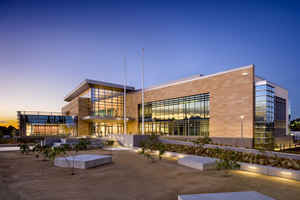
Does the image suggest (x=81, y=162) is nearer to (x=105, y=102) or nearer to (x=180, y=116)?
(x=180, y=116)

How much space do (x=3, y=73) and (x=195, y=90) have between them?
37919 millimetres

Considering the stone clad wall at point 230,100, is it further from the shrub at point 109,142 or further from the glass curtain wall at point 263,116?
the shrub at point 109,142

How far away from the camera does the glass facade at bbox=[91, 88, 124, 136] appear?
141 ft

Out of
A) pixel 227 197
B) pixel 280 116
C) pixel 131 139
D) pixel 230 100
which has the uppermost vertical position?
pixel 230 100

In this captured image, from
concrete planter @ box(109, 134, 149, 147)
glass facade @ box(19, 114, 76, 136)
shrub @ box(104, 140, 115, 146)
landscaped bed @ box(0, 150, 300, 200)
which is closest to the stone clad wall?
concrete planter @ box(109, 134, 149, 147)

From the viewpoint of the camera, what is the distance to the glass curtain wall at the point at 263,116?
23250 millimetres

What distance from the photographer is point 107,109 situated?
43281 mm

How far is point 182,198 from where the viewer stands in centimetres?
538

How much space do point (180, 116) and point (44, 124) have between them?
27.7 m

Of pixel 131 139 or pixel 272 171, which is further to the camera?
pixel 131 139

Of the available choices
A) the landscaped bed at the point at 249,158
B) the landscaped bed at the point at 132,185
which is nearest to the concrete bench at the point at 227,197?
the landscaped bed at the point at 132,185

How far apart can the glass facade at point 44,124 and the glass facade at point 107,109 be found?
553 cm

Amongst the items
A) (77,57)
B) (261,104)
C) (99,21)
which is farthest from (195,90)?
(77,57)

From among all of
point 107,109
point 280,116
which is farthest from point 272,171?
point 107,109
